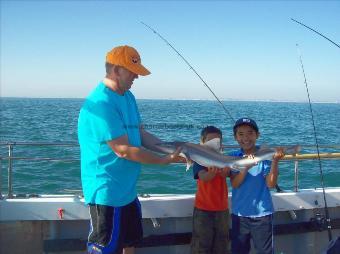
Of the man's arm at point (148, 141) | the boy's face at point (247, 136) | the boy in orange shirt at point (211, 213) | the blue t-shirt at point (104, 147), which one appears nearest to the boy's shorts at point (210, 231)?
the boy in orange shirt at point (211, 213)

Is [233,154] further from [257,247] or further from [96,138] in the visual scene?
[96,138]

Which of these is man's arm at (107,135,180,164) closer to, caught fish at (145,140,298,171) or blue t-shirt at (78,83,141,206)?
blue t-shirt at (78,83,141,206)

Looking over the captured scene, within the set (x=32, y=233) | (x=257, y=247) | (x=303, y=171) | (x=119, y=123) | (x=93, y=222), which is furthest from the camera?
→ (x=303, y=171)

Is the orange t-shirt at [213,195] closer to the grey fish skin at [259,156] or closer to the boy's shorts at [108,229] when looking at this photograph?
the grey fish skin at [259,156]

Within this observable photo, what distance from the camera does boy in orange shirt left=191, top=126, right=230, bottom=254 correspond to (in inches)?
157

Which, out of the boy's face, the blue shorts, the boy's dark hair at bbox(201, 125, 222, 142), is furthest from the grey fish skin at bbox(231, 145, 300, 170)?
the blue shorts

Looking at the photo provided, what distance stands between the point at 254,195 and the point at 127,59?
1904 millimetres

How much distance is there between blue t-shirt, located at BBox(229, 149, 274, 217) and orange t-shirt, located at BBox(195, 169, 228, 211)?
123 millimetres

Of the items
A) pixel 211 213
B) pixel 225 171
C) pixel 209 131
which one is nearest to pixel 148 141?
pixel 209 131

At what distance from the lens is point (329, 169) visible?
12.6m

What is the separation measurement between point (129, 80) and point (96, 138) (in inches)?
21.8

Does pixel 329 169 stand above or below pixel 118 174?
below

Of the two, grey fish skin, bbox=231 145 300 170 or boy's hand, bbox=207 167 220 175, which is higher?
grey fish skin, bbox=231 145 300 170

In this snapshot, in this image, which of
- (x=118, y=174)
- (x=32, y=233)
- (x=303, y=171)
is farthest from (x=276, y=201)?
(x=303, y=171)
